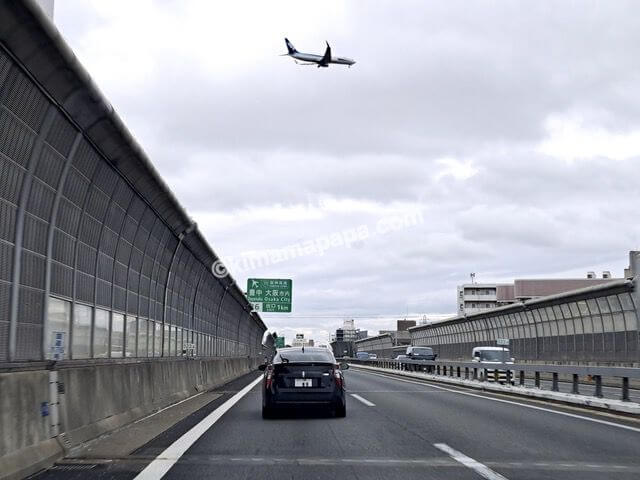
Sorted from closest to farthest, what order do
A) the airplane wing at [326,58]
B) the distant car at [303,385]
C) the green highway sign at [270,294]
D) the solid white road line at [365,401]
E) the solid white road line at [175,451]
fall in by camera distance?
the solid white road line at [175,451] < the distant car at [303,385] < the solid white road line at [365,401] < the airplane wing at [326,58] < the green highway sign at [270,294]

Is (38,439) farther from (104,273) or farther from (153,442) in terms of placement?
(104,273)

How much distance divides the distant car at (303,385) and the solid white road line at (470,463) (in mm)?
4590

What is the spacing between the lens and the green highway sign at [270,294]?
54562mm

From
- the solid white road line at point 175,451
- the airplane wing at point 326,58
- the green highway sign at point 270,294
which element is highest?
the airplane wing at point 326,58

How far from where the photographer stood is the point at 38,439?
827cm

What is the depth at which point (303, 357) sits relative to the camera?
15.4m

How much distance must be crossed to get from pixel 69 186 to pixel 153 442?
12.0 ft

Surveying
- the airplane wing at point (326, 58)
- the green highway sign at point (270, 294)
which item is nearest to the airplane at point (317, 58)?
the airplane wing at point (326, 58)

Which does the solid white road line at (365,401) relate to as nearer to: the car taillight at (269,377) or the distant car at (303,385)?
the distant car at (303,385)

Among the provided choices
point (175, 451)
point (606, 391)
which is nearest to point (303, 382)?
point (175, 451)

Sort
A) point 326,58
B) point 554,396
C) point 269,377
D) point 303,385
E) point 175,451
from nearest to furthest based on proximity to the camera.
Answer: point 175,451, point 303,385, point 269,377, point 554,396, point 326,58

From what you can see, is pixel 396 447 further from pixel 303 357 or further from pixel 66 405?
pixel 303 357

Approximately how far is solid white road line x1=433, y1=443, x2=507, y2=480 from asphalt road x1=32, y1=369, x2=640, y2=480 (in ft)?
0.04

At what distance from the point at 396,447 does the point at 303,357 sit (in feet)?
17.7
